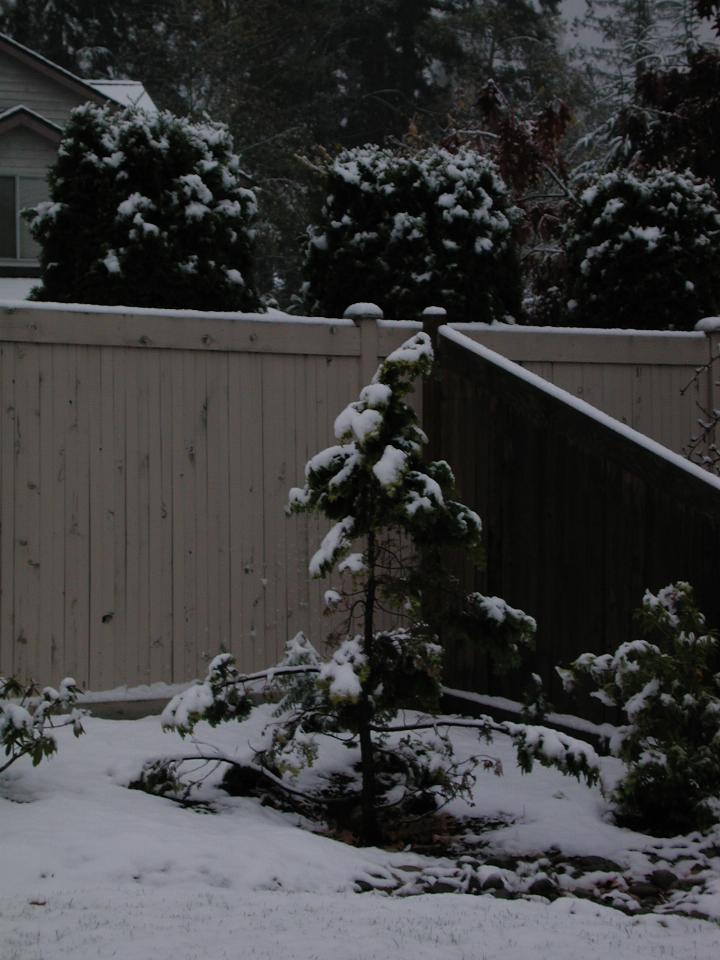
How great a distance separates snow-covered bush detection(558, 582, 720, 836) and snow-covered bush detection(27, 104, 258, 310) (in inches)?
117

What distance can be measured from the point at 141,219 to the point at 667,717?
3.60 metres

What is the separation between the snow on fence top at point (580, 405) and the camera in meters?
4.87

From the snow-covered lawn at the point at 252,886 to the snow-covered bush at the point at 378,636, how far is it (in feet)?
0.99

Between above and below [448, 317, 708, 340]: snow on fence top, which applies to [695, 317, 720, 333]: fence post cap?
above

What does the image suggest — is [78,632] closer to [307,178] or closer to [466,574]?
[466,574]

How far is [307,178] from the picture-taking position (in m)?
22.3

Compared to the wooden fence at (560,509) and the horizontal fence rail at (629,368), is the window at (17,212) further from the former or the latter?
the wooden fence at (560,509)

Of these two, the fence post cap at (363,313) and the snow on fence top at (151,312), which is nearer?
the snow on fence top at (151,312)

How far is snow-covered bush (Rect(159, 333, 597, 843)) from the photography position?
4328 millimetres

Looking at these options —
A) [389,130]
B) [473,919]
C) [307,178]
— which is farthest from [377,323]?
[389,130]

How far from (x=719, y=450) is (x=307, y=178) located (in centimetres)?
1692

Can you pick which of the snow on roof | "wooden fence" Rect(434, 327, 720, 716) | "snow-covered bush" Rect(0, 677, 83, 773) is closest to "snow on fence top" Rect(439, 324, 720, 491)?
"wooden fence" Rect(434, 327, 720, 716)

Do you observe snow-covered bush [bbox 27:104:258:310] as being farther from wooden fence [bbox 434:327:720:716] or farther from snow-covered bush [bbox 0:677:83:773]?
snow-covered bush [bbox 0:677:83:773]

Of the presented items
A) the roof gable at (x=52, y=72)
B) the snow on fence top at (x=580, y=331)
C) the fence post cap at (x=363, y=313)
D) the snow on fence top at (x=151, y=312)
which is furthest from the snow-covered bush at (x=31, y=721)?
the roof gable at (x=52, y=72)
